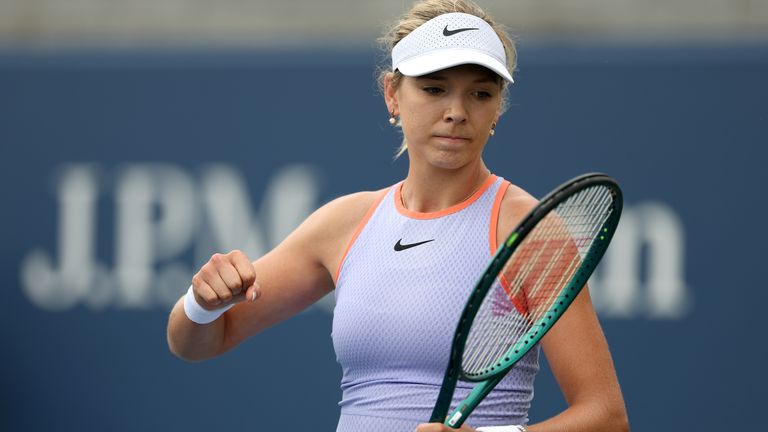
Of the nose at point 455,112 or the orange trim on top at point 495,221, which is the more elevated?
the nose at point 455,112

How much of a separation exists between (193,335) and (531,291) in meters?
0.71

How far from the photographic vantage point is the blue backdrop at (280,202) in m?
4.87

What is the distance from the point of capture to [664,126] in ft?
16.2

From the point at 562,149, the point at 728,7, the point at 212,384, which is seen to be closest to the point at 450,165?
the point at 562,149

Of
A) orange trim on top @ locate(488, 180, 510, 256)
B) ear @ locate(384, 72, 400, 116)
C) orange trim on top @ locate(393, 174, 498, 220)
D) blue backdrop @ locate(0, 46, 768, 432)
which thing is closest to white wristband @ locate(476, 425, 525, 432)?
orange trim on top @ locate(488, 180, 510, 256)

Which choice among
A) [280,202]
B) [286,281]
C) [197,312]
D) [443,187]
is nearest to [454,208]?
[443,187]

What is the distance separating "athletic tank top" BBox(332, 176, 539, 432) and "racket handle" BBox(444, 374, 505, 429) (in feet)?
0.18

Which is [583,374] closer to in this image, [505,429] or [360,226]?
[505,429]

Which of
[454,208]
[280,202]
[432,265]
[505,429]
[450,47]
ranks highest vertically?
[280,202]

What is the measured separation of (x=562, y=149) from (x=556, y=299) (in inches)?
112

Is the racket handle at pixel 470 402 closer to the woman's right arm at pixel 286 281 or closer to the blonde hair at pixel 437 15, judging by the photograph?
the woman's right arm at pixel 286 281

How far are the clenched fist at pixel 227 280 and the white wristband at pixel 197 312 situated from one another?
125 millimetres

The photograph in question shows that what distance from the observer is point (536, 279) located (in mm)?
2238

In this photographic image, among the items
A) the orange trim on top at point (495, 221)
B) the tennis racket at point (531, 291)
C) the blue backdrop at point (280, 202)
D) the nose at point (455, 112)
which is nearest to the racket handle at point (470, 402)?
the tennis racket at point (531, 291)
